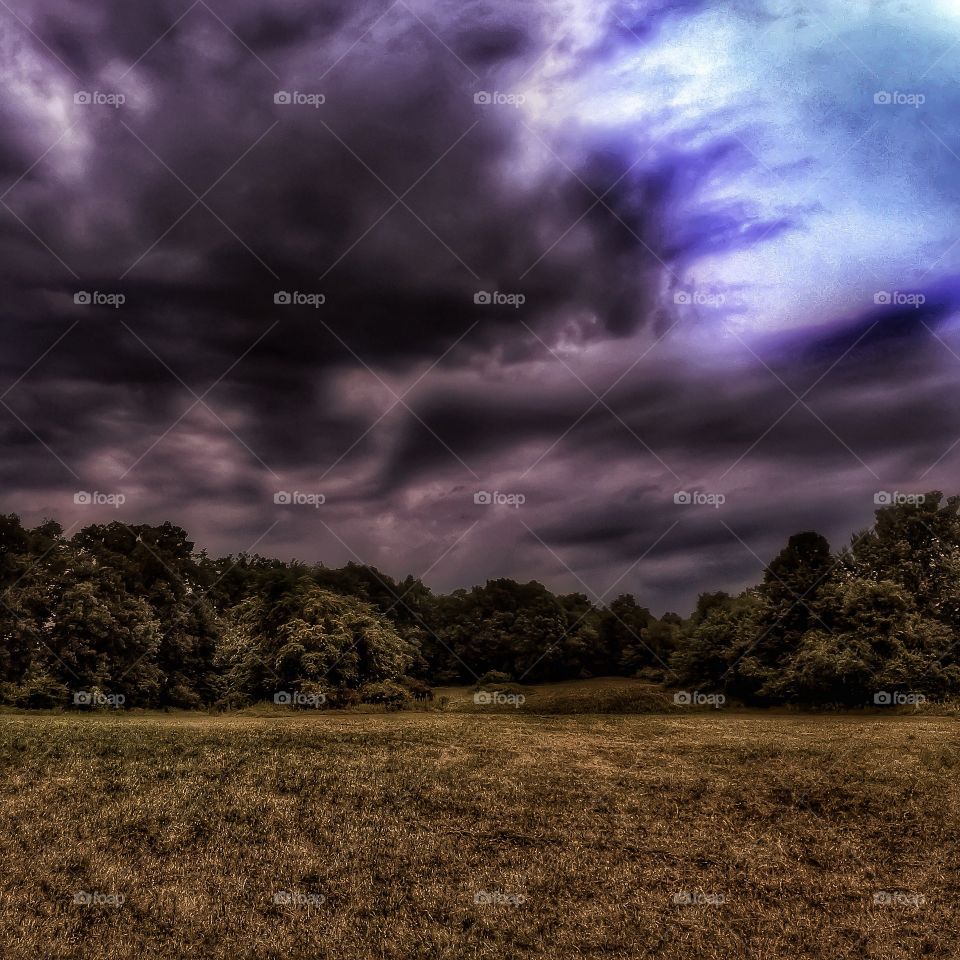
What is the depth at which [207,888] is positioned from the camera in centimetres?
1446

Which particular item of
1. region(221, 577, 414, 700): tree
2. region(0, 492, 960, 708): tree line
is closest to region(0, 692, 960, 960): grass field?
region(221, 577, 414, 700): tree

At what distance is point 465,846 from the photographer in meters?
16.3

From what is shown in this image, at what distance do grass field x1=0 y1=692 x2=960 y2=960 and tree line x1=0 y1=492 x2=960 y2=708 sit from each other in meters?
17.8

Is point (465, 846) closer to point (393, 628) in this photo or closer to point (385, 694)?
point (385, 694)

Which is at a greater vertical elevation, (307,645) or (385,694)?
(307,645)

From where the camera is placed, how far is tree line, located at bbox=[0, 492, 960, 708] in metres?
42.0

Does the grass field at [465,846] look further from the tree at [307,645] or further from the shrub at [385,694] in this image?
the tree at [307,645]

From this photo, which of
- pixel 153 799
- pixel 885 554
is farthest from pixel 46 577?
pixel 885 554

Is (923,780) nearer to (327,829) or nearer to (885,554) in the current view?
(327,829)

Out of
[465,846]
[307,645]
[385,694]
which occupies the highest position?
[307,645]

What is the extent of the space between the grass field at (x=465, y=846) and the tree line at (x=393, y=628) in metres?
17.8

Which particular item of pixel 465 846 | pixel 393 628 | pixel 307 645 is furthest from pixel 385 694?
pixel 465 846

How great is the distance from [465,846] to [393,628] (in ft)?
106

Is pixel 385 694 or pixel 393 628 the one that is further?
pixel 393 628
